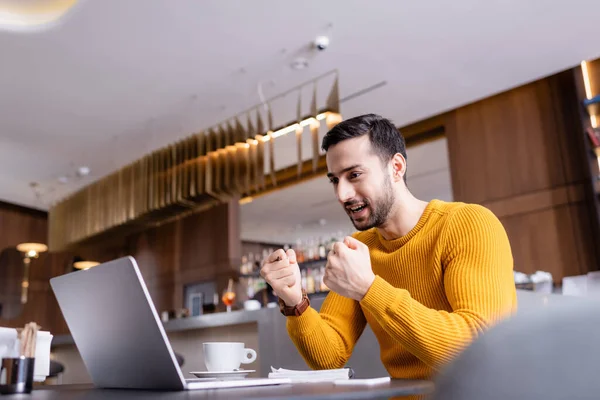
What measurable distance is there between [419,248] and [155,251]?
22.6ft

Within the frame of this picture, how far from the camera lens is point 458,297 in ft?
3.75

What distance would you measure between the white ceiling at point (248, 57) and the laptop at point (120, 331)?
9.64 ft

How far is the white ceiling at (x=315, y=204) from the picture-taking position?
Answer: 6508mm

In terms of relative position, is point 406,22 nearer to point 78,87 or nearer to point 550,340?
point 78,87

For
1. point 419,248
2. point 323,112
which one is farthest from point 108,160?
point 419,248

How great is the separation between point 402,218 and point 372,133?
0.23 metres

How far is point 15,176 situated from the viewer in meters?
6.66

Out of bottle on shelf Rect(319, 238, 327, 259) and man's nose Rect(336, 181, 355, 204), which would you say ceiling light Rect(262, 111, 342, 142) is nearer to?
bottle on shelf Rect(319, 238, 327, 259)

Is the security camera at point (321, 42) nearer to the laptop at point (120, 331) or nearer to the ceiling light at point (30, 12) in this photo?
the ceiling light at point (30, 12)

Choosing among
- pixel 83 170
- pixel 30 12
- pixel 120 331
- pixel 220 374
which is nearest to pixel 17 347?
pixel 120 331

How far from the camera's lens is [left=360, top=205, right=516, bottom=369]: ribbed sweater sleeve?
1.04 meters

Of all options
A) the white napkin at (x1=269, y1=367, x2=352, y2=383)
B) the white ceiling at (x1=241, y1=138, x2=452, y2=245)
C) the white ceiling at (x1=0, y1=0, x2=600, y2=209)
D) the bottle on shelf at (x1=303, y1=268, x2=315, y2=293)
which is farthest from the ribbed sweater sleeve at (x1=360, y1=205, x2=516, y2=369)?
→ the white ceiling at (x1=241, y1=138, x2=452, y2=245)

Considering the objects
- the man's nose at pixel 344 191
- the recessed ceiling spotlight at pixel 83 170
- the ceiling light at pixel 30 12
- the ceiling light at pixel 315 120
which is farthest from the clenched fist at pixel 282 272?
the recessed ceiling spotlight at pixel 83 170

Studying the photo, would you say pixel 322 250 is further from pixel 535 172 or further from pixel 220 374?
pixel 220 374
